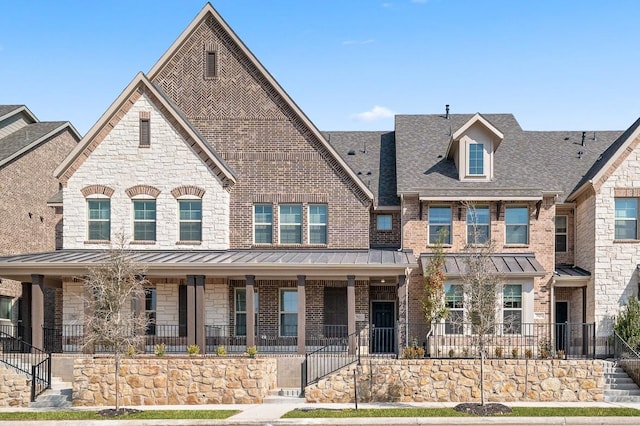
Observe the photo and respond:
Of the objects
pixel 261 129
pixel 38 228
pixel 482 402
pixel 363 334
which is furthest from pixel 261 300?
pixel 38 228

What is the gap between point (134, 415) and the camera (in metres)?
20.5

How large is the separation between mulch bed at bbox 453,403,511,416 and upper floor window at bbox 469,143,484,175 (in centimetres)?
1187

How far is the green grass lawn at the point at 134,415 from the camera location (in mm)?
20094

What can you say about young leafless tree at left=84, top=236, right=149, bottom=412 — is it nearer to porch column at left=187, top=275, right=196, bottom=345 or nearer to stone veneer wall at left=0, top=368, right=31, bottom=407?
stone veneer wall at left=0, top=368, right=31, bottom=407

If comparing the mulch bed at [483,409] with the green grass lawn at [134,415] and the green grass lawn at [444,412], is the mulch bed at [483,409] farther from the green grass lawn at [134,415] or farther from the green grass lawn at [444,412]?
the green grass lawn at [134,415]

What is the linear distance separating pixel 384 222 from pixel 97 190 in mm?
11618

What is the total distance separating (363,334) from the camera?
2900 centimetres

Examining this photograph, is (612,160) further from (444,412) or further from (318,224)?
(444,412)

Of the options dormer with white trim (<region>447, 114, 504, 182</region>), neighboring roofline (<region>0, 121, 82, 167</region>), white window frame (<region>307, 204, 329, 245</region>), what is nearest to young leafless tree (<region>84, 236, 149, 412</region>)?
white window frame (<region>307, 204, 329, 245</region>)

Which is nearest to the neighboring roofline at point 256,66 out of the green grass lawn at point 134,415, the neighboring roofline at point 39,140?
the neighboring roofline at point 39,140

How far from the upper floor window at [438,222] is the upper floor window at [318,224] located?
14.0 feet

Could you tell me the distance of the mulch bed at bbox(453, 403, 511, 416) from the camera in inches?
800

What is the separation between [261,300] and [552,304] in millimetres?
11379

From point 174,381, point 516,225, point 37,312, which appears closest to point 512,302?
point 516,225
